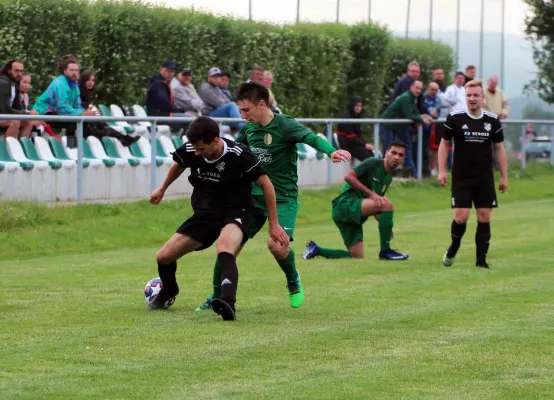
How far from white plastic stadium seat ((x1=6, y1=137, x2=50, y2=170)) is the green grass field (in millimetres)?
616

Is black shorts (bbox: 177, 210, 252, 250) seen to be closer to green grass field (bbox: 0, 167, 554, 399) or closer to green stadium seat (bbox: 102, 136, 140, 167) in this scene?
green grass field (bbox: 0, 167, 554, 399)

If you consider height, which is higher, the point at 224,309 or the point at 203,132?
the point at 203,132

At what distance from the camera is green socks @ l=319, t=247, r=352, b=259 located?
15.3 metres

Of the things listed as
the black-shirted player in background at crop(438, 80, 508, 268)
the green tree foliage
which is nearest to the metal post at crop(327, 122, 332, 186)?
the black-shirted player in background at crop(438, 80, 508, 268)

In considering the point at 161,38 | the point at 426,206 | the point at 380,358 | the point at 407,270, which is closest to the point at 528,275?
the point at 407,270

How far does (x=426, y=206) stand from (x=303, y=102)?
20.5 ft

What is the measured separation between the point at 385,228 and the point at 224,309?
6.01 meters

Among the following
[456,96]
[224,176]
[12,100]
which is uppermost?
[456,96]

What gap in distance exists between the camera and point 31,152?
56.7ft

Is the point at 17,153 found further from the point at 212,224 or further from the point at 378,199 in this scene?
the point at 212,224

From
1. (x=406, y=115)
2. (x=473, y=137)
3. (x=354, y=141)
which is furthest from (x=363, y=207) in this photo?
(x=406, y=115)

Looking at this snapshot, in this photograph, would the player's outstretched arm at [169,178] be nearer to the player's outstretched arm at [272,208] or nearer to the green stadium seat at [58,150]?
the player's outstretched arm at [272,208]

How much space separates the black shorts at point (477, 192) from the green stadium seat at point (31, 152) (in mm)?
5826

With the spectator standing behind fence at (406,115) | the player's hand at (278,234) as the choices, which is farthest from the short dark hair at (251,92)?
the spectator standing behind fence at (406,115)
